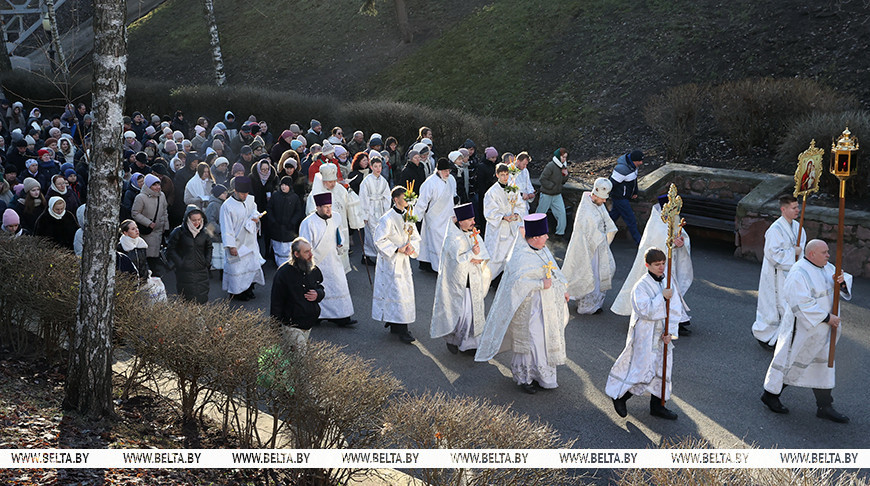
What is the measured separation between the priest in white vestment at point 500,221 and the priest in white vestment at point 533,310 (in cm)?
413

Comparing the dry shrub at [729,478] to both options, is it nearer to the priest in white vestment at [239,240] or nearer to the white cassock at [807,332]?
the white cassock at [807,332]

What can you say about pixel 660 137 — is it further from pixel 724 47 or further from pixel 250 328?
pixel 250 328

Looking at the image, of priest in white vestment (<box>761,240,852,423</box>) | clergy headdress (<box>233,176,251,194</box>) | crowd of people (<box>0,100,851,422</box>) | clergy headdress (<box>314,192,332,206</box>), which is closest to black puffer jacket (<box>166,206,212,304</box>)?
crowd of people (<box>0,100,851,422</box>)

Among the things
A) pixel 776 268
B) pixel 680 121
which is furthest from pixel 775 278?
pixel 680 121

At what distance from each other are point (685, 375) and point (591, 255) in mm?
2690

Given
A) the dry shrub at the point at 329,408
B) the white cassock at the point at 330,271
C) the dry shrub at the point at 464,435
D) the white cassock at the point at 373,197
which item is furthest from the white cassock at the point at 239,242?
the dry shrub at the point at 464,435

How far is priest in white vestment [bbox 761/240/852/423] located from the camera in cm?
766

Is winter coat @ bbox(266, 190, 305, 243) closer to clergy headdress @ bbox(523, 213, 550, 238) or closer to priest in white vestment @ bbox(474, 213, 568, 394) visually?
priest in white vestment @ bbox(474, 213, 568, 394)

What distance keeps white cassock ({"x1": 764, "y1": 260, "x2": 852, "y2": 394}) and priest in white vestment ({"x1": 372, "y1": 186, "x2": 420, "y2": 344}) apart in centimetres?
435

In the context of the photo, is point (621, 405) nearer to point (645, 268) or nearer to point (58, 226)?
point (645, 268)

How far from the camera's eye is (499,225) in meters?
12.9

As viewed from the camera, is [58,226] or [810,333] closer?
[810,333]

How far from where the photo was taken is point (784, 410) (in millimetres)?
7906

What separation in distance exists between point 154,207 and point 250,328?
20.7 ft
